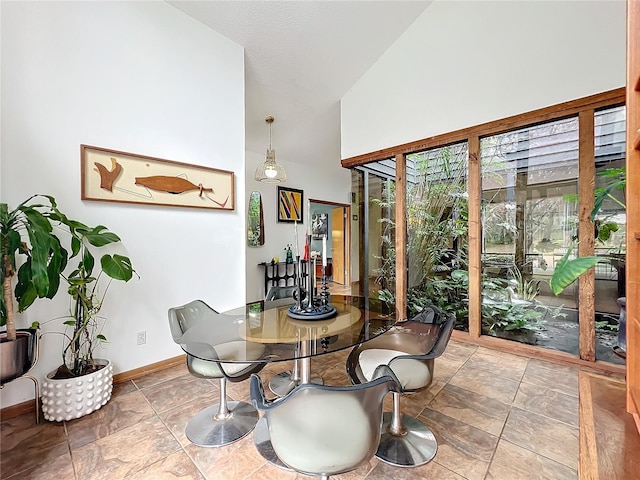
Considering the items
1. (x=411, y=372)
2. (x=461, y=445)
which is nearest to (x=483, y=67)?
(x=411, y=372)

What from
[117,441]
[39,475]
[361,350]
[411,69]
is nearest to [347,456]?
[361,350]

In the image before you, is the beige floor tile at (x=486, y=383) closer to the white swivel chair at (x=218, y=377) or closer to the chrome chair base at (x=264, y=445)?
the chrome chair base at (x=264, y=445)

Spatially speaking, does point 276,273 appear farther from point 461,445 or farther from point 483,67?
point 483,67

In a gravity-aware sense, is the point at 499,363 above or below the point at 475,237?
below

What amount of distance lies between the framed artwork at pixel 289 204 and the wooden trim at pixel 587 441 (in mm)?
4798

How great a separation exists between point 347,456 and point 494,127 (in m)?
A: 3.24

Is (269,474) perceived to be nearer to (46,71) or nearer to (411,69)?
(46,71)

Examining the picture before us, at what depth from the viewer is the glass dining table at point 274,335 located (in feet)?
4.42

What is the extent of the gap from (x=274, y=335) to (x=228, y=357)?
0.85 feet

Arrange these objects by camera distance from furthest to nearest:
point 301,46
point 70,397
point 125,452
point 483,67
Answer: point 301,46 < point 483,67 < point 70,397 < point 125,452

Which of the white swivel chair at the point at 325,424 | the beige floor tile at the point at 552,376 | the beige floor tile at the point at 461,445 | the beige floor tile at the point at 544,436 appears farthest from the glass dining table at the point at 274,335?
the beige floor tile at the point at 552,376

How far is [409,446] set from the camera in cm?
155

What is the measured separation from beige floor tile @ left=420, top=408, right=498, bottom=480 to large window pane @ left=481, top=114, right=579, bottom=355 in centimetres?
166

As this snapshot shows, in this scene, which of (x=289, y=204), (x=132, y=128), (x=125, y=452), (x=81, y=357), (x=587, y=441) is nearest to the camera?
(x=587, y=441)
